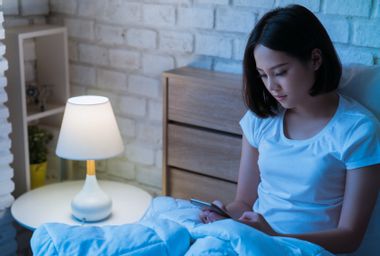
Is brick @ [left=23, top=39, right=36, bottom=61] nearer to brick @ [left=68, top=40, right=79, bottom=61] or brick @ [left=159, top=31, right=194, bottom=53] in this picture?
brick @ [left=68, top=40, right=79, bottom=61]

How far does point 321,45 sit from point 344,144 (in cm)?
26

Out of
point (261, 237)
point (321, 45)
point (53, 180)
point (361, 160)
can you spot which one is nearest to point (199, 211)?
point (261, 237)

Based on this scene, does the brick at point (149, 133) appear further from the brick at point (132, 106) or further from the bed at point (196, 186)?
the bed at point (196, 186)

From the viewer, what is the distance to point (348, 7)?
1767 mm

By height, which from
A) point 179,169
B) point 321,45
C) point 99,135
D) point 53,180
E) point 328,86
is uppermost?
point 321,45

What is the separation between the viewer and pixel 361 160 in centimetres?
146

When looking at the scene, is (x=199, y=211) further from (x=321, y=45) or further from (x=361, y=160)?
(x=321, y=45)

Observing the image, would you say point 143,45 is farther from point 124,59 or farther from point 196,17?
point 196,17

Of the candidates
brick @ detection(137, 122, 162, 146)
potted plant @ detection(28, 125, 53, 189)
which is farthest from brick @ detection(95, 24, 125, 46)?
potted plant @ detection(28, 125, 53, 189)

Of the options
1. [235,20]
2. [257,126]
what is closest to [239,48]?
[235,20]

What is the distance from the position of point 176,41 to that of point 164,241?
109 cm

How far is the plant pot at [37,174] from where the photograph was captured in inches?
95.2

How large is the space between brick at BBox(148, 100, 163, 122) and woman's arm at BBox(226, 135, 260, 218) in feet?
2.06

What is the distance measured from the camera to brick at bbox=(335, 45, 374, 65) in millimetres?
1769
